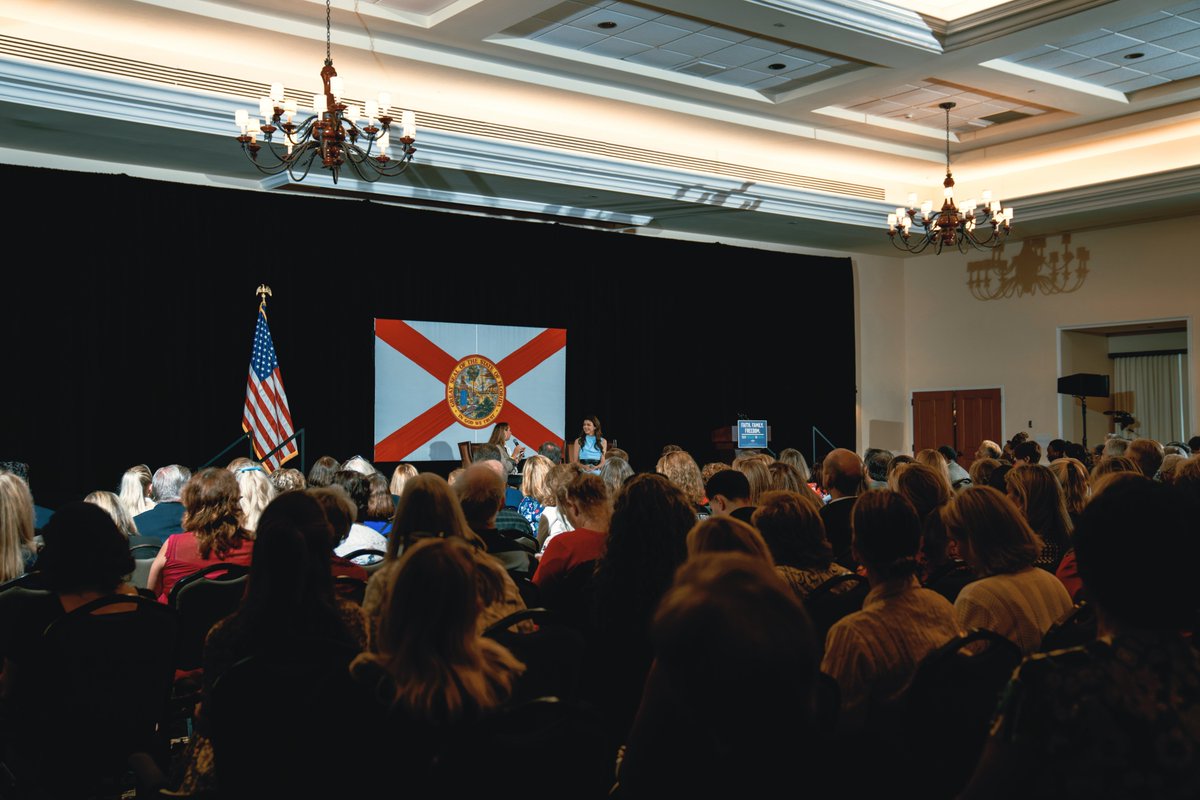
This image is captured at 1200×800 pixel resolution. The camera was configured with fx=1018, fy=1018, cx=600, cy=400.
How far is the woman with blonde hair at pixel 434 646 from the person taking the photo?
5.95ft

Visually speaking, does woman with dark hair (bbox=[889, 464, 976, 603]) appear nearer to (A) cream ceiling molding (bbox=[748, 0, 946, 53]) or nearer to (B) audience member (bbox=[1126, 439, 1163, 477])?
(B) audience member (bbox=[1126, 439, 1163, 477])

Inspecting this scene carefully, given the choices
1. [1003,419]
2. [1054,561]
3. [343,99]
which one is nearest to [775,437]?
[1003,419]

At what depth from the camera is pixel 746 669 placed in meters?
1.24

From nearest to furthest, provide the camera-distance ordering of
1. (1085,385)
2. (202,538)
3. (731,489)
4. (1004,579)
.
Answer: (1004,579), (202,538), (731,489), (1085,385)

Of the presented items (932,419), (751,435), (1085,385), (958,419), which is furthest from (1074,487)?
(932,419)

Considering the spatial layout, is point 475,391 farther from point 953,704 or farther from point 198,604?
point 953,704

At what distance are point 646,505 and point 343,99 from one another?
7700 mm

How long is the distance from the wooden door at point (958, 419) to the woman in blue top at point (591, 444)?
5408mm

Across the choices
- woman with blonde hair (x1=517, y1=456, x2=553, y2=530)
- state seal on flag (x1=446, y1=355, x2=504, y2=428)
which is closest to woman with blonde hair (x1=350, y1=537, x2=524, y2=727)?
woman with blonde hair (x1=517, y1=456, x2=553, y2=530)

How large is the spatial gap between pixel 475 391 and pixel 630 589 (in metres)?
9.68

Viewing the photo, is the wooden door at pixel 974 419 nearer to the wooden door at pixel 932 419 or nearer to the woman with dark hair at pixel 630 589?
the wooden door at pixel 932 419

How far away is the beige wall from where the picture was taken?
12945mm

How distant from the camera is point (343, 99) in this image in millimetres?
9484

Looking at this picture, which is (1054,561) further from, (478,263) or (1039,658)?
(478,263)
